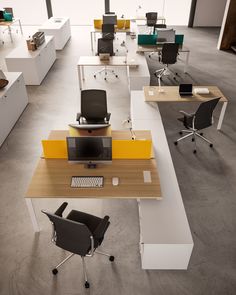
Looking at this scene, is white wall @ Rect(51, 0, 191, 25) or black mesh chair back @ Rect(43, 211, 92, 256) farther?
white wall @ Rect(51, 0, 191, 25)

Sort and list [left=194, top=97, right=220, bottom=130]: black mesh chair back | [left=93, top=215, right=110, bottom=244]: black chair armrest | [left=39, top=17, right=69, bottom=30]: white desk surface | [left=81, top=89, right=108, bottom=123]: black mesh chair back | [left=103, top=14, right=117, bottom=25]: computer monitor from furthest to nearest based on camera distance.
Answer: [left=39, top=17, right=69, bottom=30]: white desk surface
[left=103, top=14, right=117, bottom=25]: computer monitor
[left=81, top=89, right=108, bottom=123]: black mesh chair back
[left=194, top=97, right=220, bottom=130]: black mesh chair back
[left=93, top=215, right=110, bottom=244]: black chair armrest

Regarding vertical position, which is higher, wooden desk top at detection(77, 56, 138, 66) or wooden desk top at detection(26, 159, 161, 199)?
wooden desk top at detection(77, 56, 138, 66)

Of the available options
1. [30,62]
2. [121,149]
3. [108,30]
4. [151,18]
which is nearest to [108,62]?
[30,62]

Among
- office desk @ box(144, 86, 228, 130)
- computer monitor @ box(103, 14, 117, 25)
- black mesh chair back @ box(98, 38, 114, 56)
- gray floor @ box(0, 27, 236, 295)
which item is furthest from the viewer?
computer monitor @ box(103, 14, 117, 25)

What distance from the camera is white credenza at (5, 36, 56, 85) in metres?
6.93

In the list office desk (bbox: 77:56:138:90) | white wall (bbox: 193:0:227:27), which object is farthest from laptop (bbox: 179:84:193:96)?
white wall (bbox: 193:0:227:27)

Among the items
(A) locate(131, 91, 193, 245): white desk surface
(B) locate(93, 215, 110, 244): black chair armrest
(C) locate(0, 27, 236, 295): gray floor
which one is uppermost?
(B) locate(93, 215, 110, 244): black chair armrest

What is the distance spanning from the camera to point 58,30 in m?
9.27

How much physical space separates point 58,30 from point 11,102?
4.70 meters

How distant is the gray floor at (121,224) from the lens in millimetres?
3143

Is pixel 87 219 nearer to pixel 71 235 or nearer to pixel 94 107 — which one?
pixel 71 235

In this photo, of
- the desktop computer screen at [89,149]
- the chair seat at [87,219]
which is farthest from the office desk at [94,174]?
the chair seat at [87,219]

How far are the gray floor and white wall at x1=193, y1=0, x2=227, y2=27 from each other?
685cm

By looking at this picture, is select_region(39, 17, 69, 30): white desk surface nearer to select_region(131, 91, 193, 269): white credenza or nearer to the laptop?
the laptop
